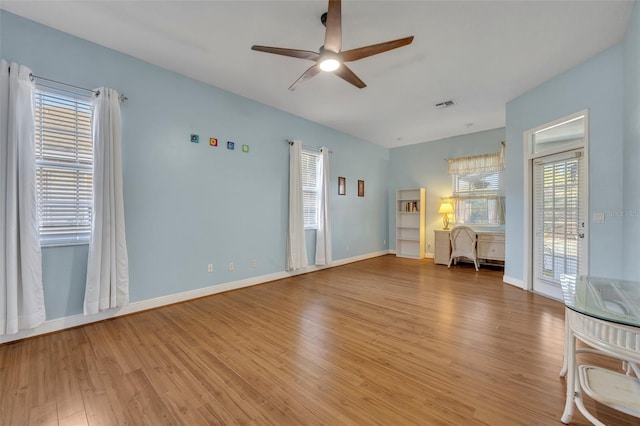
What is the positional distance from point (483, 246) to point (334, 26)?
5204mm

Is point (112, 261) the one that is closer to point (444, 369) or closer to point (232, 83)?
point (232, 83)

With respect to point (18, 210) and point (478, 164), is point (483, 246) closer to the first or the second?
point (478, 164)

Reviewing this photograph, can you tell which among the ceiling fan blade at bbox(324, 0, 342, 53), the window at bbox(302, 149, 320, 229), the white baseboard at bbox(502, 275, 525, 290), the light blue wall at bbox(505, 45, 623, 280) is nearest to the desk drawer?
the white baseboard at bbox(502, 275, 525, 290)

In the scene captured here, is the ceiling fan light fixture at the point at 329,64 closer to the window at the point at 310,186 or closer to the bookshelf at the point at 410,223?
the window at the point at 310,186

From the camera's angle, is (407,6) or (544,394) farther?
(407,6)

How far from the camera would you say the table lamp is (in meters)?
5.99

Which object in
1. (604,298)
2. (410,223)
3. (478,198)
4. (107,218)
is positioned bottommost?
(604,298)

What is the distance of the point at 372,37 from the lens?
2621mm

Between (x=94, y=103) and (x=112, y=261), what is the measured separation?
5.43 ft

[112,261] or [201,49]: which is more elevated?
[201,49]

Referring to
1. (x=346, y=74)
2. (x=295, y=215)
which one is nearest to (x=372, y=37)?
(x=346, y=74)

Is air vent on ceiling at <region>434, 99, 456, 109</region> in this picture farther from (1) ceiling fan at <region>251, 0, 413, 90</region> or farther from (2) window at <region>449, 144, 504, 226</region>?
(1) ceiling fan at <region>251, 0, 413, 90</region>

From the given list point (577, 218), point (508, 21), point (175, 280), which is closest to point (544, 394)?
point (577, 218)

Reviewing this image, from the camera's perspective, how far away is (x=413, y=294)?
147 inches
